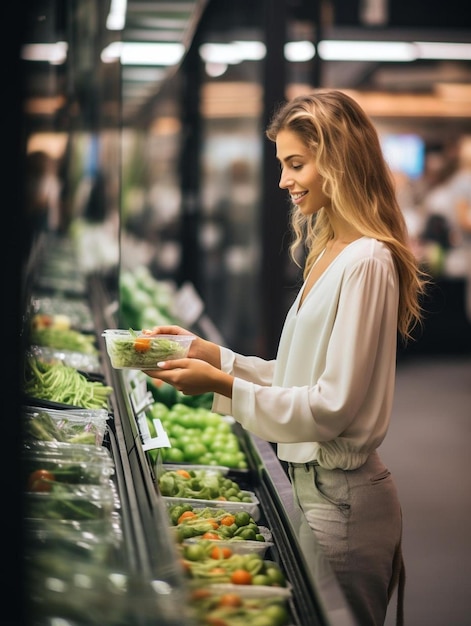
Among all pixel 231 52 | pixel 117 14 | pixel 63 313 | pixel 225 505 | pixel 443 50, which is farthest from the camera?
pixel 443 50

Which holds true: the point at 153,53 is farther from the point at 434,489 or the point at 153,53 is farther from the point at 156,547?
the point at 156,547

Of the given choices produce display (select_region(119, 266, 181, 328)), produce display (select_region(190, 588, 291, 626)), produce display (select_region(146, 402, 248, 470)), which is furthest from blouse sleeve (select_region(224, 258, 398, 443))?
produce display (select_region(119, 266, 181, 328))

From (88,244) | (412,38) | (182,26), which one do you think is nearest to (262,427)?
(182,26)

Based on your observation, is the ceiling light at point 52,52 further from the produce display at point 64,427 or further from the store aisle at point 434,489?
the store aisle at point 434,489

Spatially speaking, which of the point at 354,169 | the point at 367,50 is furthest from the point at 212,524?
the point at 367,50

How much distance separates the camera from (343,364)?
2232 millimetres

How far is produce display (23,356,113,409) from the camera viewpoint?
2816 millimetres

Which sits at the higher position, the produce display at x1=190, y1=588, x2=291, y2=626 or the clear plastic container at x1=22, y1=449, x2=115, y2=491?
the clear plastic container at x1=22, y1=449, x2=115, y2=491

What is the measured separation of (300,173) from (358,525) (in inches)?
38.9

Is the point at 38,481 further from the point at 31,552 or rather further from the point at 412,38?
the point at 412,38

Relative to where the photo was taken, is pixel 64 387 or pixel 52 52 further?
pixel 52 52

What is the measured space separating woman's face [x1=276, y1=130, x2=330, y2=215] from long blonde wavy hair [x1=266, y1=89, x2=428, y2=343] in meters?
0.02

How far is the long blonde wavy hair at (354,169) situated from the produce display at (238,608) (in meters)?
0.98

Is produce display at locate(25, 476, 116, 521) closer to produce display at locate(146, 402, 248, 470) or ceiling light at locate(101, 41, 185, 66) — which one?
produce display at locate(146, 402, 248, 470)
